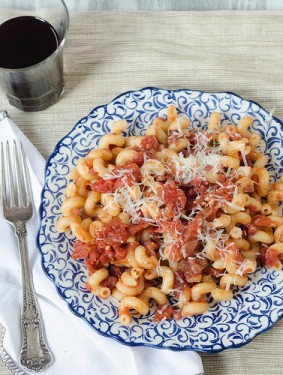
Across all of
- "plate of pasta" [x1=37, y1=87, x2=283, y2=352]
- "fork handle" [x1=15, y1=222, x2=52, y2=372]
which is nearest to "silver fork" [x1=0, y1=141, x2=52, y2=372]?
"fork handle" [x1=15, y1=222, x2=52, y2=372]

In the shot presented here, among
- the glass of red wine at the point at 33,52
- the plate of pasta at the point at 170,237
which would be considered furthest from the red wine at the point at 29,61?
the plate of pasta at the point at 170,237

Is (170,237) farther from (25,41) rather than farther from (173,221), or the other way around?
(25,41)

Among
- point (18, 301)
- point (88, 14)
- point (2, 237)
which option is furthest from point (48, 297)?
point (88, 14)

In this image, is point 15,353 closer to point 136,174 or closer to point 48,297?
point 48,297

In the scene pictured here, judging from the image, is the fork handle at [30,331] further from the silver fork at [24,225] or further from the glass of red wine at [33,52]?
the glass of red wine at [33,52]

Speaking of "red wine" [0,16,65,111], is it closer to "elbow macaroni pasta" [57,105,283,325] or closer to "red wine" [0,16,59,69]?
"red wine" [0,16,59,69]

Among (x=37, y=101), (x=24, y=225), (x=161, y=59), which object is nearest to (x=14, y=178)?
(x=24, y=225)
